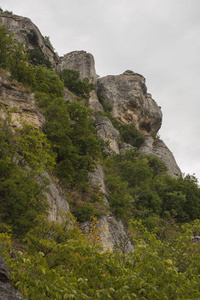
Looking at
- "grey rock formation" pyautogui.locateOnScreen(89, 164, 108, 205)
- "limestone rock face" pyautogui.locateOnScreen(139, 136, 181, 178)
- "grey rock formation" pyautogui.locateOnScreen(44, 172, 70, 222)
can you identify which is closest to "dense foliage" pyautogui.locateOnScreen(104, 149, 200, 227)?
"grey rock formation" pyautogui.locateOnScreen(89, 164, 108, 205)

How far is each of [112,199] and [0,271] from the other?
44.5 feet

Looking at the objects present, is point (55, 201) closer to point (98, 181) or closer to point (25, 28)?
point (98, 181)

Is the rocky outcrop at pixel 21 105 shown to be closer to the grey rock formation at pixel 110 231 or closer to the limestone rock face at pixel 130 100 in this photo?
the grey rock formation at pixel 110 231

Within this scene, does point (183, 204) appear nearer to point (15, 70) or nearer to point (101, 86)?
point (15, 70)

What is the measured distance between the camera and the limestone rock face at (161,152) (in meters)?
41.5

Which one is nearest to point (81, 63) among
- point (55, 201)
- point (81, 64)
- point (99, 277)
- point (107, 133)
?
point (81, 64)

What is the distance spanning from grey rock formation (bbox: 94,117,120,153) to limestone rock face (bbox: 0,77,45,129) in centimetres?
1735

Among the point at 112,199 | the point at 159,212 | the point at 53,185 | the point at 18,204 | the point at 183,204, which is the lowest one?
the point at 18,204

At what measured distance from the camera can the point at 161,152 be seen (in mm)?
45688

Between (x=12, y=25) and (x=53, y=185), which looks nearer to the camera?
(x=53, y=185)

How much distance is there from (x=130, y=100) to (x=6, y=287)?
4667 cm

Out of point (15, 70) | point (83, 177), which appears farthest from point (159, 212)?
point (15, 70)

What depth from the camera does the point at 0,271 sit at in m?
4.44

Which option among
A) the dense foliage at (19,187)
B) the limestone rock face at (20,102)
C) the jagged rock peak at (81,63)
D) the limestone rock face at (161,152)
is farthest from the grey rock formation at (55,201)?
the jagged rock peak at (81,63)
